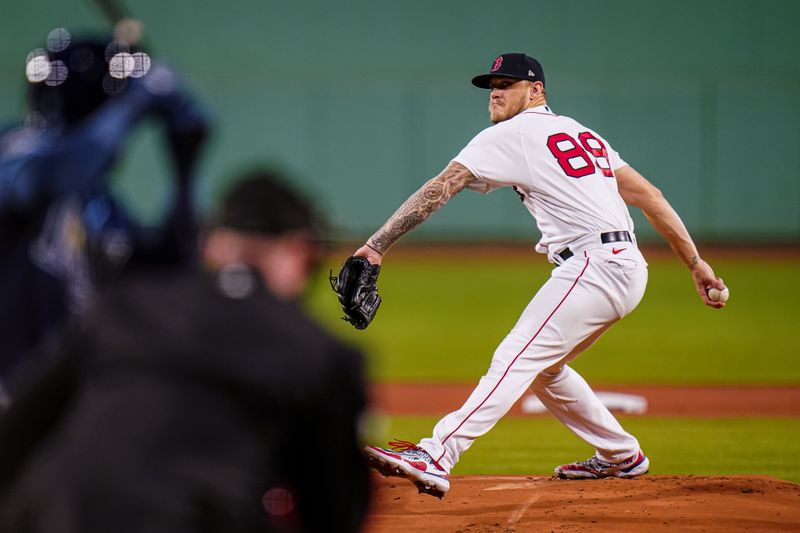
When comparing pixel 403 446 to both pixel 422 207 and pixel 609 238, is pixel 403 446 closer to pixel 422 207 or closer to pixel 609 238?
pixel 422 207

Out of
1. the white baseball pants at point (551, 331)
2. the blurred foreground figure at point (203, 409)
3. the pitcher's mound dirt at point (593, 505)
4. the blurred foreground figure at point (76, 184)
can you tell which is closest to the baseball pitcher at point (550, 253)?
the white baseball pants at point (551, 331)

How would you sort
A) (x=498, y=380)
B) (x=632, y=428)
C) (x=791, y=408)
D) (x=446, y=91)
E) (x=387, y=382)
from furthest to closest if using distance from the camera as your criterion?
(x=446, y=91), (x=387, y=382), (x=791, y=408), (x=632, y=428), (x=498, y=380)

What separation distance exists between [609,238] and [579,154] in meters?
0.44

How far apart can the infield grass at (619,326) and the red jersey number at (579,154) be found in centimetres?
284

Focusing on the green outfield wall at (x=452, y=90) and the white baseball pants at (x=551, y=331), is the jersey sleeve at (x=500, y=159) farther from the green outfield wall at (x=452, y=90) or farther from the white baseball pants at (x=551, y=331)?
the green outfield wall at (x=452, y=90)

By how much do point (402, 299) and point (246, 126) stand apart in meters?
10.4

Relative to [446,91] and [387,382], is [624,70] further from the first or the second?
[387,382]

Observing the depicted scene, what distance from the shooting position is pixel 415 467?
495 cm

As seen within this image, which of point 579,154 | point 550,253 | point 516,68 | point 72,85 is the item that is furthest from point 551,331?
point 72,85

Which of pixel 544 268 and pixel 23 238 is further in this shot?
pixel 544 268

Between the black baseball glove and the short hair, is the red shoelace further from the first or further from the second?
the short hair

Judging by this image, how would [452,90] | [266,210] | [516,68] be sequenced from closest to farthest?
1. [266,210]
2. [516,68]
3. [452,90]

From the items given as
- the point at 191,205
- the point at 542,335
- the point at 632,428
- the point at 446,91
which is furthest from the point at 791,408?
the point at 446,91

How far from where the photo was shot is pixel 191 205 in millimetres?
2539
